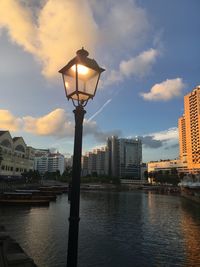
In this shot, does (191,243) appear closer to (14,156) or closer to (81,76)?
(81,76)

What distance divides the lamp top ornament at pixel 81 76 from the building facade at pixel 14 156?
400ft

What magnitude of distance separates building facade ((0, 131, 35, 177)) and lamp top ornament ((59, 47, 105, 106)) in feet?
400

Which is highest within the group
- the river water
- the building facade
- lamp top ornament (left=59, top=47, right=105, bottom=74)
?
the building facade

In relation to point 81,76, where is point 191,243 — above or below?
below

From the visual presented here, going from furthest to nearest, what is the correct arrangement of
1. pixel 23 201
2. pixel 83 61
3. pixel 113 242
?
pixel 23 201, pixel 113 242, pixel 83 61

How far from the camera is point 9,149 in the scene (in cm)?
14138

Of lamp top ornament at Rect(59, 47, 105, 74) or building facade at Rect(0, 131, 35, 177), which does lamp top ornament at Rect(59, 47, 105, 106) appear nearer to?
lamp top ornament at Rect(59, 47, 105, 74)

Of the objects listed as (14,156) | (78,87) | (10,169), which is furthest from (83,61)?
(14,156)

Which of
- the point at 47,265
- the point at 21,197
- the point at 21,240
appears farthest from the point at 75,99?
the point at 21,197

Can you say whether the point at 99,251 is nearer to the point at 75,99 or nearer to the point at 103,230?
the point at 103,230

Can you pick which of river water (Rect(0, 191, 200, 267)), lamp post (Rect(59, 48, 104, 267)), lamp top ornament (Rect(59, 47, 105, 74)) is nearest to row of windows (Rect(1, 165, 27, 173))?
river water (Rect(0, 191, 200, 267))

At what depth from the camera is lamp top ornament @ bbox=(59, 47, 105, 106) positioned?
7711mm

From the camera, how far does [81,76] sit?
7.79 m

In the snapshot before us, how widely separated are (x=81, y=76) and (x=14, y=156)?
484ft
